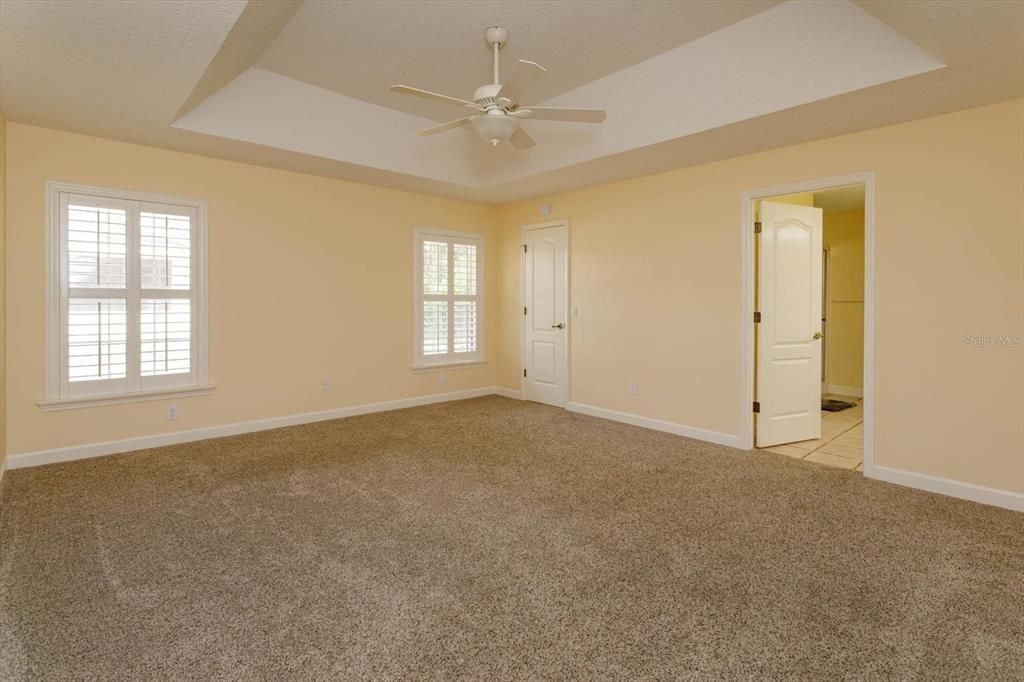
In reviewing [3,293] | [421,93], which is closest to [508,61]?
[421,93]

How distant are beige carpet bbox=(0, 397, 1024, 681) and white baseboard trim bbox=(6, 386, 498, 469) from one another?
22cm

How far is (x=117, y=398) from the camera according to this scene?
13.7 ft

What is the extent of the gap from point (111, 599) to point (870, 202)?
16.4 ft

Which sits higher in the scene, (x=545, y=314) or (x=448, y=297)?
(x=448, y=297)

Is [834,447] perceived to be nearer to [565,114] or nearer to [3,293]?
[565,114]

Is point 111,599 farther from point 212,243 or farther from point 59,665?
point 212,243

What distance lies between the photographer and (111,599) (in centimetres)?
212

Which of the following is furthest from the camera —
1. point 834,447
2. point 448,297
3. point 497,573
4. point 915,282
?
point 448,297

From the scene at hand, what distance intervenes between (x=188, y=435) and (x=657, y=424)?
4380 millimetres

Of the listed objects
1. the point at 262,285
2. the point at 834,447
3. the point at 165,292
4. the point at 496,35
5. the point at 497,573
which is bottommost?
the point at 497,573

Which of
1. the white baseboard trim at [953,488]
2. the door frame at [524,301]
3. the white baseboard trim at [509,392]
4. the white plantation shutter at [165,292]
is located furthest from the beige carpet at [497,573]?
the white baseboard trim at [509,392]

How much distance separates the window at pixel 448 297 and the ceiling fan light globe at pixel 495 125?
2.89 metres

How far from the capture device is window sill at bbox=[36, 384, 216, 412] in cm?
391

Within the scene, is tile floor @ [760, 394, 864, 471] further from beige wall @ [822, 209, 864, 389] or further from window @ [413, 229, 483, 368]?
window @ [413, 229, 483, 368]
